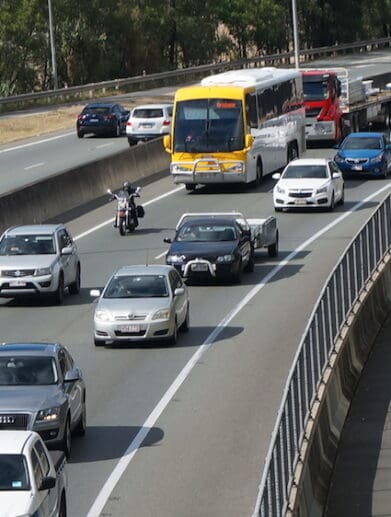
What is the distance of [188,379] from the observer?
25.0 metres

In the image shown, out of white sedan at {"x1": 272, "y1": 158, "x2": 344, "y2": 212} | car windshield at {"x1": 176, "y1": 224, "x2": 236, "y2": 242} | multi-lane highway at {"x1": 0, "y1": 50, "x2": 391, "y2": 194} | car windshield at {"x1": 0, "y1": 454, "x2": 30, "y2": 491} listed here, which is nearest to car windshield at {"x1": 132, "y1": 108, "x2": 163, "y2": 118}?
multi-lane highway at {"x1": 0, "y1": 50, "x2": 391, "y2": 194}

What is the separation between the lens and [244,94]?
49.3 metres

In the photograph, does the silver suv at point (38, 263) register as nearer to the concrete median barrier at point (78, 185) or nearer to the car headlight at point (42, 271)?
the car headlight at point (42, 271)

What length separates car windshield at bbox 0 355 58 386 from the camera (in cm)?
2028

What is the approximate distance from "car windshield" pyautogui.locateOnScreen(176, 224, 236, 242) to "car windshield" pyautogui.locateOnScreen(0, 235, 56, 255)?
3.33 m

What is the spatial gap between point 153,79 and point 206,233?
2337 inches

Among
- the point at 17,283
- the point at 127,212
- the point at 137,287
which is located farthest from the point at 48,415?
the point at 127,212

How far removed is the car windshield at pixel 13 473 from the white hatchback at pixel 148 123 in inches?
1842

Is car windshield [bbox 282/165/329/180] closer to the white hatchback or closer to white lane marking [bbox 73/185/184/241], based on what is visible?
white lane marking [bbox 73/185/184/241]

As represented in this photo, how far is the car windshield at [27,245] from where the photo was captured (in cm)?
3269

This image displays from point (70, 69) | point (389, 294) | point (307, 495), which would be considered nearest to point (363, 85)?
point (389, 294)

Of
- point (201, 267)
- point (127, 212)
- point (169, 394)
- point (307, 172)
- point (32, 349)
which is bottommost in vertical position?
point (307, 172)

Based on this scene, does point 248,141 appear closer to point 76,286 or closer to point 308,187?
point 308,187

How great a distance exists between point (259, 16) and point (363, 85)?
185ft
